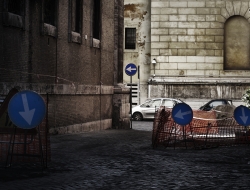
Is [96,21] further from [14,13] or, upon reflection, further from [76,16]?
[14,13]

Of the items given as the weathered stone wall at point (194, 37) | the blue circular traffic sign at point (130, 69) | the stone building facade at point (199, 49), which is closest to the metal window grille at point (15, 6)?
the blue circular traffic sign at point (130, 69)

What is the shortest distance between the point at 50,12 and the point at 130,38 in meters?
23.6

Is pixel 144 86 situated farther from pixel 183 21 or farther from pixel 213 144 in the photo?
pixel 213 144

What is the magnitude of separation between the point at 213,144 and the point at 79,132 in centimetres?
597

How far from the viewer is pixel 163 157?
13133 millimetres

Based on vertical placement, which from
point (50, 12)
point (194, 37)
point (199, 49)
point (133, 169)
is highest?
point (194, 37)

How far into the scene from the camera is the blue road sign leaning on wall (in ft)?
31.7

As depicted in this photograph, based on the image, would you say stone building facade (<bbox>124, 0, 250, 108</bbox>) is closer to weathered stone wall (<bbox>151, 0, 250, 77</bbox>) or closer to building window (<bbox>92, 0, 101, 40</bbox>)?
weathered stone wall (<bbox>151, 0, 250, 77</bbox>)

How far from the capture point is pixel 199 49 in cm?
4094

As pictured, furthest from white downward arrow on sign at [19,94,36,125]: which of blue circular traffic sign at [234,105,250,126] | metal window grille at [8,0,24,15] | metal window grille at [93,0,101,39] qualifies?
metal window grille at [93,0,101,39]

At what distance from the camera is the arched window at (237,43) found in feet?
132

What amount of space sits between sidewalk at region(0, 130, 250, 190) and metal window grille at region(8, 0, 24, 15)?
3702 millimetres

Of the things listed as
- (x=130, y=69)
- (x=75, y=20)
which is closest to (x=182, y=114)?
(x=75, y=20)

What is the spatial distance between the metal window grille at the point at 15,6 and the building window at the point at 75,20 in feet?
12.4
